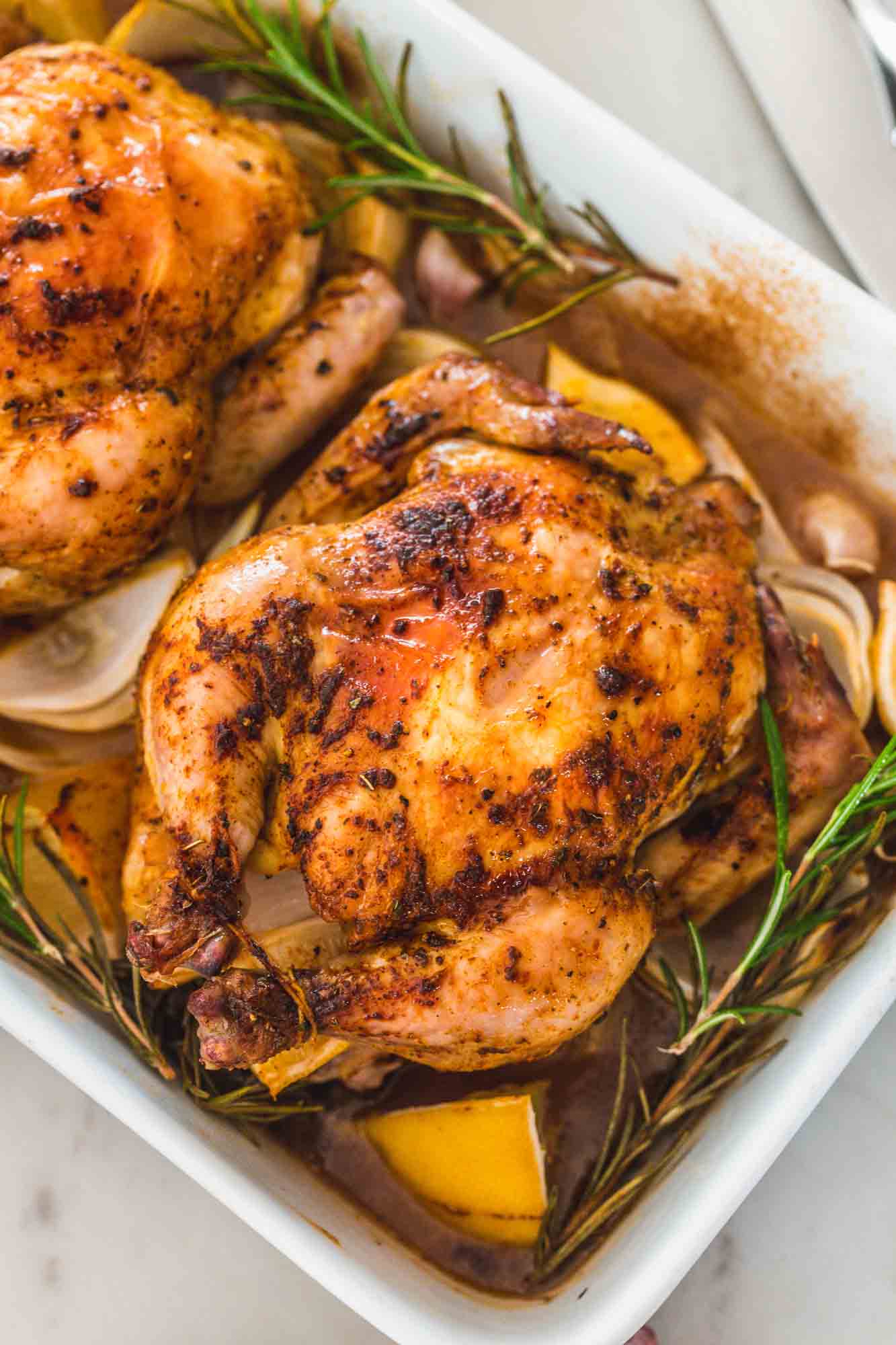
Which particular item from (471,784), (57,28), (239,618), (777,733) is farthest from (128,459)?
(777,733)

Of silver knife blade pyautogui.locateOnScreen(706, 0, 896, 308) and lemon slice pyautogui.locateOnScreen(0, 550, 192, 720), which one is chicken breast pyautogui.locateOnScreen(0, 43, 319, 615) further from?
silver knife blade pyautogui.locateOnScreen(706, 0, 896, 308)

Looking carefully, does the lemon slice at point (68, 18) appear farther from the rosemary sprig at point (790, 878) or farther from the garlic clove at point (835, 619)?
the rosemary sprig at point (790, 878)

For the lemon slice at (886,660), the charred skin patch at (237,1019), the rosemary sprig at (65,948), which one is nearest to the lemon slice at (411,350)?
the lemon slice at (886,660)

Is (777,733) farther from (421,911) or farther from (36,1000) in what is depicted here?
(36,1000)

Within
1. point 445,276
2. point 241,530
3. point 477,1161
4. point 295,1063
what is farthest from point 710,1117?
point 445,276

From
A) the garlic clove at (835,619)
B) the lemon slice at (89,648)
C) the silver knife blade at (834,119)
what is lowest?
the lemon slice at (89,648)
